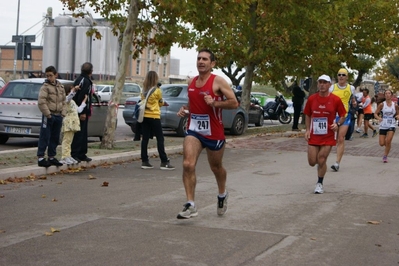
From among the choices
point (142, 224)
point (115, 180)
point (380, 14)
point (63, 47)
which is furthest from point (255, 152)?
point (63, 47)

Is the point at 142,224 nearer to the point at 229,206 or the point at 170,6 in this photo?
the point at 229,206

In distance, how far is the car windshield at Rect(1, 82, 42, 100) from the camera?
61.5 feet

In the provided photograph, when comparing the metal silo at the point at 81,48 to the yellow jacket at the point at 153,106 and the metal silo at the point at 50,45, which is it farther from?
the yellow jacket at the point at 153,106

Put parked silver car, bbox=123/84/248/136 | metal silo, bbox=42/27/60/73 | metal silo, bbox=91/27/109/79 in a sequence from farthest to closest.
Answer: metal silo, bbox=42/27/60/73 → metal silo, bbox=91/27/109/79 → parked silver car, bbox=123/84/248/136

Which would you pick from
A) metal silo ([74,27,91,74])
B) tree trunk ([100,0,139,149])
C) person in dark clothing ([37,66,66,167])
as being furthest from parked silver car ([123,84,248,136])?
metal silo ([74,27,91,74])

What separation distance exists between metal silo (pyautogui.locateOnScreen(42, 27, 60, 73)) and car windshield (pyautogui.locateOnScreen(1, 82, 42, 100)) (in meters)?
66.6

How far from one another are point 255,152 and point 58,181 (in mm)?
7590

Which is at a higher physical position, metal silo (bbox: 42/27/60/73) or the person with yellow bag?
metal silo (bbox: 42/27/60/73)

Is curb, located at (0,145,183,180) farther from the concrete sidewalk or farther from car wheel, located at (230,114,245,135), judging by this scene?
car wheel, located at (230,114,245,135)

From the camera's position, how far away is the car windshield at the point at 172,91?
24062mm

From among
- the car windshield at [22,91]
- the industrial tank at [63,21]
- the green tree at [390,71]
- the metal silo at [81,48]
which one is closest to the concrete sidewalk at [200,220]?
Result: the car windshield at [22,91]

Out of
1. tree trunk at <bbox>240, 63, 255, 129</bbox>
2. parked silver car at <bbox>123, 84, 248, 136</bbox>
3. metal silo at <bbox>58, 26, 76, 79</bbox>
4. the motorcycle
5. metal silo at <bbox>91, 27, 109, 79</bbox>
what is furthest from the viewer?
metal silo at <bbox>58, 26, 76, 79</bbox>

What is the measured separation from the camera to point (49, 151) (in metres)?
13.5

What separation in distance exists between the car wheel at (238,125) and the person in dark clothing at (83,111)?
11.5 meters
